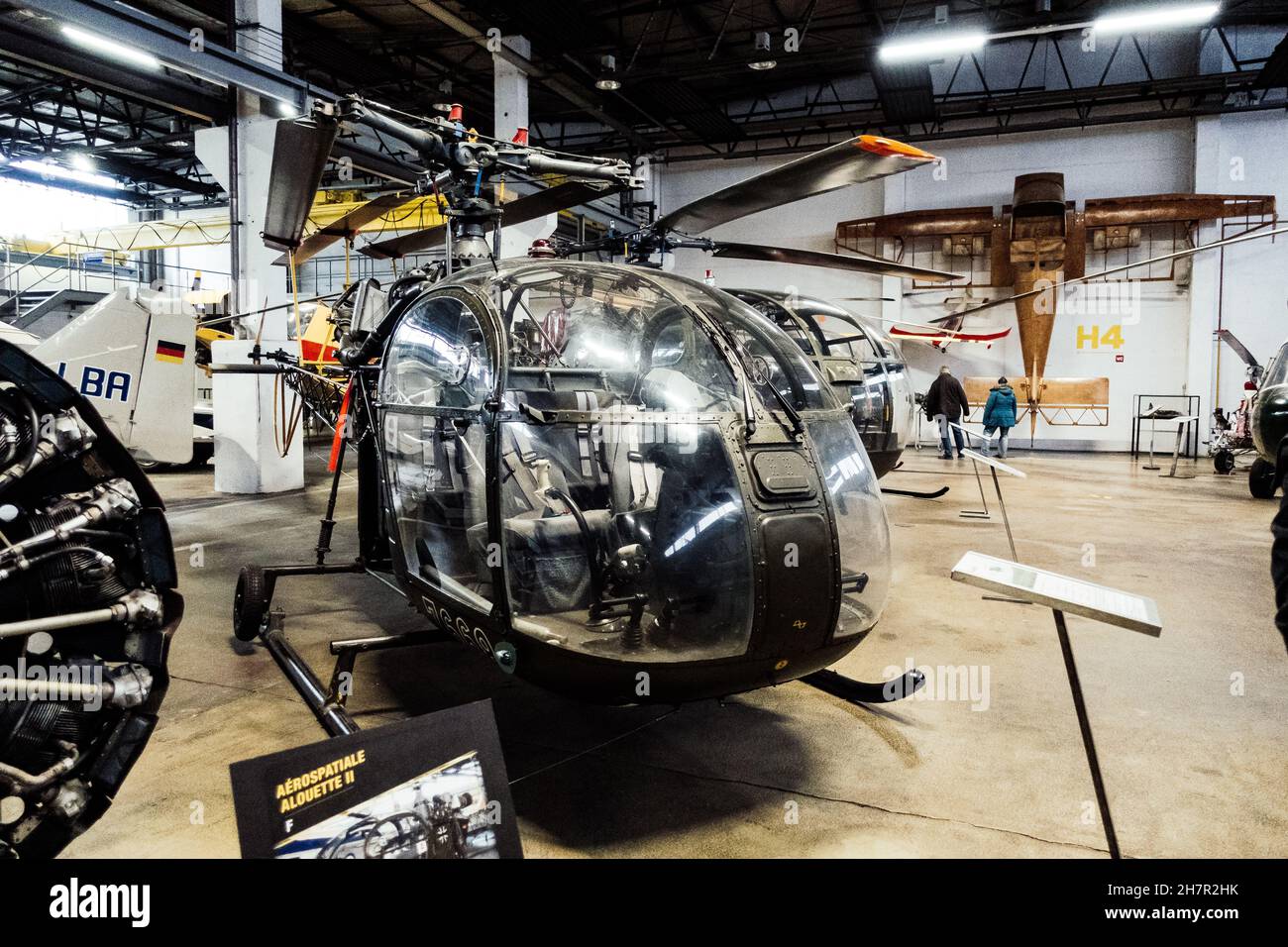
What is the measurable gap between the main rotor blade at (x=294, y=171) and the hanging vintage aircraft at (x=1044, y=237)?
15.7m

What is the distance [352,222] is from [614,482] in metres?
3.19

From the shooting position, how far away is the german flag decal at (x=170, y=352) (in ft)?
25.7

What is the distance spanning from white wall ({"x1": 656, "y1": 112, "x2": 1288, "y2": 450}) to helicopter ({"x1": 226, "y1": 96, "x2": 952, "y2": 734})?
52.3ft

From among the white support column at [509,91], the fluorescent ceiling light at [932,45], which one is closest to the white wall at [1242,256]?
the fluorescent ceiling light at [932,45]

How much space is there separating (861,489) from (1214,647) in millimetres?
2925

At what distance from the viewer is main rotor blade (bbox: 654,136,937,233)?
346cm

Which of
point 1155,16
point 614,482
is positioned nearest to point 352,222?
point 614,482

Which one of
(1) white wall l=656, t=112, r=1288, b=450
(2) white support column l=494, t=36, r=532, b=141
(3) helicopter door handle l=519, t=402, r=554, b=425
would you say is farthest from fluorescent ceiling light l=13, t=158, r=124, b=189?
(3) helicopter door handle l=519, t=402, r=554, b=425

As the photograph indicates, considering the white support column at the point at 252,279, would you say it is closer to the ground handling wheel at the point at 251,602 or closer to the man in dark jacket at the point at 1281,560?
the ground handling wheel at the point at 251,602

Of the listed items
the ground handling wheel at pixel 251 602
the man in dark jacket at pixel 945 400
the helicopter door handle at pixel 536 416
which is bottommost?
the ground handling wheel at pixel 251 602

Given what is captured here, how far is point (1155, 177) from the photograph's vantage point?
1714 centimetres

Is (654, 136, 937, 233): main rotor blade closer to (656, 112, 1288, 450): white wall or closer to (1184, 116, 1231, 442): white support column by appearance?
(656, 112, 1288, 450): white wall
